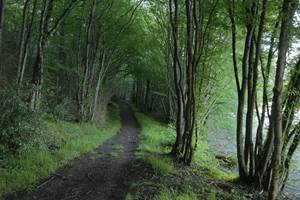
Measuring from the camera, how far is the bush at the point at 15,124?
5.52m

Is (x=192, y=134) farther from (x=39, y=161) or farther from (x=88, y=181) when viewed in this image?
(x=39, y=161)

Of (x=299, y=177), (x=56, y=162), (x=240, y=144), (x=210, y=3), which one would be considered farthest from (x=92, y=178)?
(x=299, y=177)

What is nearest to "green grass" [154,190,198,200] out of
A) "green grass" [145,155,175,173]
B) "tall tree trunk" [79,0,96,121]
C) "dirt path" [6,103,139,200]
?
"dirt path" [6,103,139,200]

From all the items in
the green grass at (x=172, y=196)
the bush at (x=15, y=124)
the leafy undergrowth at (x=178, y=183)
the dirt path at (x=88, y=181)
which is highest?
the bush at (x=15, y=124)

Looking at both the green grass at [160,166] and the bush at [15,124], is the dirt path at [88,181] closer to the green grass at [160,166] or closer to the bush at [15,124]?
the green grass at [160,166]

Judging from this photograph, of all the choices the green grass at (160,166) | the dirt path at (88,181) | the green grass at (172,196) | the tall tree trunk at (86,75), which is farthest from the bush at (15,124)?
the tall tree trunk at (86,75)

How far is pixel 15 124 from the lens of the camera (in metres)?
5.65

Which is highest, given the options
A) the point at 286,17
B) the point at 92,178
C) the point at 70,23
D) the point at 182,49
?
the point at 70,23

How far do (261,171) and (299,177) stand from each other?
5.71m

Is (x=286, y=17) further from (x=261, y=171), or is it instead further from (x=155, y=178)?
(x=155, y=178)

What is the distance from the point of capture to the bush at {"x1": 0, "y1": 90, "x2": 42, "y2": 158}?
5523 millimetres

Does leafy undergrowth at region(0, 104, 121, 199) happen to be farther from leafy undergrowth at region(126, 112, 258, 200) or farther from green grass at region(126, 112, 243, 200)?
green grass at region(126, 112, 243, 200)

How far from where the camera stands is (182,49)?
10.8 metres

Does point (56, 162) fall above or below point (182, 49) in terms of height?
below
